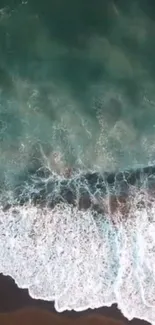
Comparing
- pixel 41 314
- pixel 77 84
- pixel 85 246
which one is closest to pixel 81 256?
pixel 85 246

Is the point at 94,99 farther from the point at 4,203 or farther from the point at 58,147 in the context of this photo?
the point at 4,203

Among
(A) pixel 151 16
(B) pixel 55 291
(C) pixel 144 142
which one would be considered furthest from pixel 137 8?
(B) pixel 55 291

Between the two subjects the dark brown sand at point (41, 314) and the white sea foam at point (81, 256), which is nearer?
the dark brown sand at point (41, 314)

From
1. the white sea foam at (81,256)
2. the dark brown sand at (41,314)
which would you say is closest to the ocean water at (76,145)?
the white sea foam at (81,256)

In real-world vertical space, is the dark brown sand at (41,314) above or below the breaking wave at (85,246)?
below

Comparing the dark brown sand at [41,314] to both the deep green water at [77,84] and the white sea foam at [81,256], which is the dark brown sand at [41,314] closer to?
the white sea foam at [81,256]

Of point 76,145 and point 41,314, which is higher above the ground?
point 76,145

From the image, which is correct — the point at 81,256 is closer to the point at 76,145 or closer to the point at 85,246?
the point at 85,246
